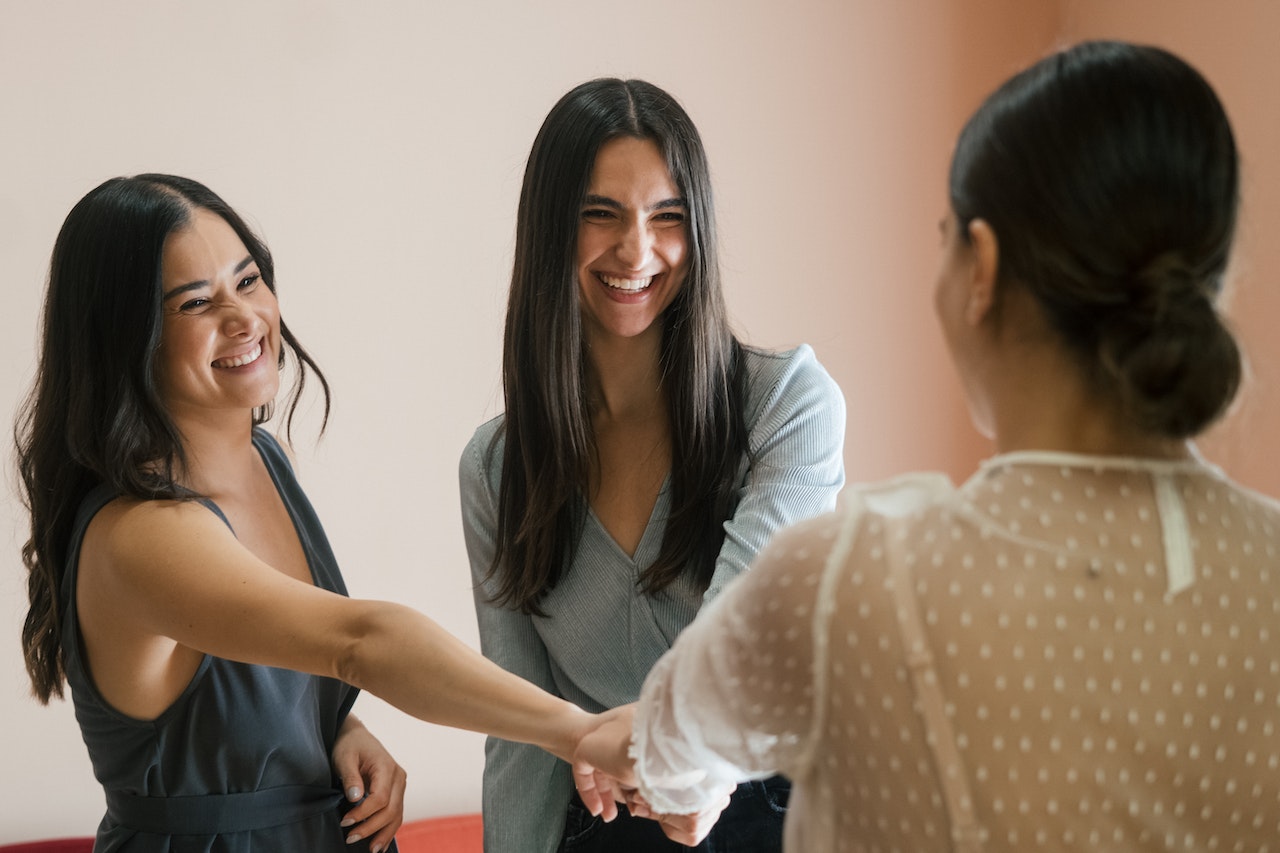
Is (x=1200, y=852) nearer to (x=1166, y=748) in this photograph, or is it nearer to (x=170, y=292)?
(x=1166, y=748)

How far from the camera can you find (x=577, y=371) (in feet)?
5.99

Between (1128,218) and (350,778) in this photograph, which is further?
(350,778)

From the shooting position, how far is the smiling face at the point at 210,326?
5.26 ft

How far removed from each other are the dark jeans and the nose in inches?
27.9

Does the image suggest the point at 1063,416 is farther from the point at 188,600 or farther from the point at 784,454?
the point at 188,600

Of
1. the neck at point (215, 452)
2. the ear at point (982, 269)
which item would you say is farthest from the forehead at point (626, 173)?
the ear at point (982, 269)

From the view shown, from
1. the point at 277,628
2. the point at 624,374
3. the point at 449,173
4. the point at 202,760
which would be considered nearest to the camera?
the point at 277,628

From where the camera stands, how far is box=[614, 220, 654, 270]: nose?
172 cm

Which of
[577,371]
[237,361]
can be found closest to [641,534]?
[577,371]

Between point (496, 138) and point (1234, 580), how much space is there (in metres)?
2.43

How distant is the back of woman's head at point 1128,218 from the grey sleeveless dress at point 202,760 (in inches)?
43.8

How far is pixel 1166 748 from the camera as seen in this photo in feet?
2.66

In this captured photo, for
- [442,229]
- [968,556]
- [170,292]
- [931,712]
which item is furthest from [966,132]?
[442,229]

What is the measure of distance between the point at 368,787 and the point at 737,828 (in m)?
0.49
